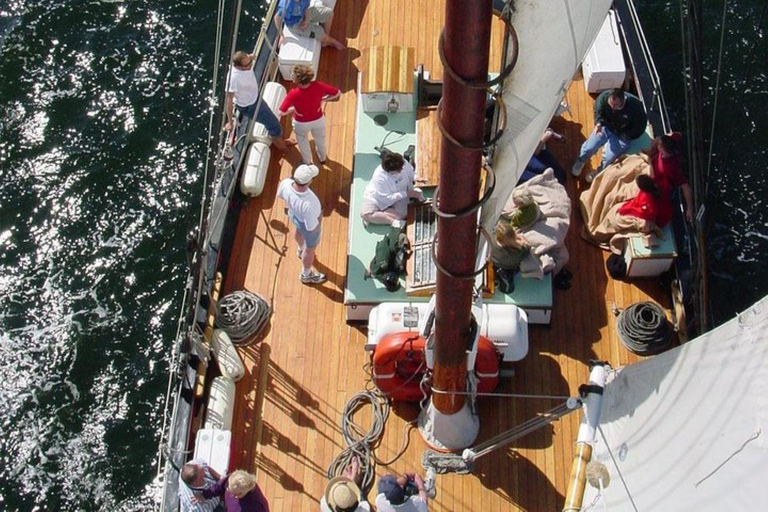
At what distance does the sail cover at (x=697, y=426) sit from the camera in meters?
4.09

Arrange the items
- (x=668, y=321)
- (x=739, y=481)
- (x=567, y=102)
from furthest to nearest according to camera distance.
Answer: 1. (x=567, y=102)
2. (x=668, y=321)
3. (x=739, y=481)

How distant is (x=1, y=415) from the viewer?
35.8 feet

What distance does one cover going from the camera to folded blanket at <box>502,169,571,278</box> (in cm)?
884


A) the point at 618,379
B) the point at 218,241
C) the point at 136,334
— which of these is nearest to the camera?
the point at 618,379

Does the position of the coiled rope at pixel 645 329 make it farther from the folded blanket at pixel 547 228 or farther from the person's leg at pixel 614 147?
the person's leg at pixel 614 147

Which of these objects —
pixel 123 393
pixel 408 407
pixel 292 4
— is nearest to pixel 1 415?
pixel 123 393

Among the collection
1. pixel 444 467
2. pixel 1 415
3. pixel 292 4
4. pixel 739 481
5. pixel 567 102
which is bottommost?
pixel 739 481

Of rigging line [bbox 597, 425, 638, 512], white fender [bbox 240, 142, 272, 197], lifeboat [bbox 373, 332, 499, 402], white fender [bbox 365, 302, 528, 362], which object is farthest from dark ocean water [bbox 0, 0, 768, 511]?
rigging line [bbox 597, 425, 638, 512]

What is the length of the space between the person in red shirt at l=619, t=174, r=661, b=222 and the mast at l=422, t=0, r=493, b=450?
2.81m

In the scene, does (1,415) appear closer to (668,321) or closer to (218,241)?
(218,241)

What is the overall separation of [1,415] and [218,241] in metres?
3.88

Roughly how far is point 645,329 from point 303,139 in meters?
4.07

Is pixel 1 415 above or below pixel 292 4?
below

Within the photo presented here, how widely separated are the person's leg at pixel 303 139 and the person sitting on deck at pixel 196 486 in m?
3.80
